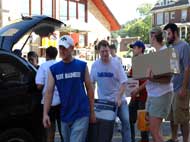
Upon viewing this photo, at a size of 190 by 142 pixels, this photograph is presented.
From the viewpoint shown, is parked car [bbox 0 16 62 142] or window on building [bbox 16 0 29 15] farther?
window on building [bbox 16 0 29 15]

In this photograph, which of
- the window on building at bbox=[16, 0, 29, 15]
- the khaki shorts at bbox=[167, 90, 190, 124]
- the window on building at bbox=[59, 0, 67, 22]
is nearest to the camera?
the khaki shorts at bbox=[167, 90, 190, 124]

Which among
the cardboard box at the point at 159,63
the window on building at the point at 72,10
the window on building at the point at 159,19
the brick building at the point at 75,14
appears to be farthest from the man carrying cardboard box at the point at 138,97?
the window on building at the point at 159,19

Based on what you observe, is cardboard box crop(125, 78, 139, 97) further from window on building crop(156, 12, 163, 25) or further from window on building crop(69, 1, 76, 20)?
window on building crop(156, 12, 163, 25)

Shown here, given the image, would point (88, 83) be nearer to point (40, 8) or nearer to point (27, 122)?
point (27, 122)

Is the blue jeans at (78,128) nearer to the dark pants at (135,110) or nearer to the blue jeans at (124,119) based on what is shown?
the blue jeans at (124,119)

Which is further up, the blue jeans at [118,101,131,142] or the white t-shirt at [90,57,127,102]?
the white t-shirt at [90,57,127,102]

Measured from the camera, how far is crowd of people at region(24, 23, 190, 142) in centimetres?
509

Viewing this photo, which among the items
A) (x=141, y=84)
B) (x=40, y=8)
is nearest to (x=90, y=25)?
(x=40, y=8)

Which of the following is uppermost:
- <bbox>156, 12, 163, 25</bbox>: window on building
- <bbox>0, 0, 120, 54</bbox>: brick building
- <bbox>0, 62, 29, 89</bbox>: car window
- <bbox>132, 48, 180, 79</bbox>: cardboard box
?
<bbox>156, 12, 163, 25</bbox>: window on building

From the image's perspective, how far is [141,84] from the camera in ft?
23.7

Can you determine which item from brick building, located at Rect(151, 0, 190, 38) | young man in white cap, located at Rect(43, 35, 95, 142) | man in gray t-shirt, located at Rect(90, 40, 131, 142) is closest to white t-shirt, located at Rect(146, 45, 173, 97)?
man in gray t-shirt, located at Rect(90, 40, 131, 142)

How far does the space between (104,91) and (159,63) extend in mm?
1150

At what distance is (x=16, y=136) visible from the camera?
597 cm

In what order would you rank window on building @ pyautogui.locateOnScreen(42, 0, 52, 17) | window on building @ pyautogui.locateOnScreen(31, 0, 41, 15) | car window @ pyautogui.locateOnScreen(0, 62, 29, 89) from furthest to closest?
window on building @ pyautogui.locateOnScreen(42, 0, 52, 17) → window on building @ pyautogui.locateOnScreen(31, 0, 41, 15) → car window @ pyautogui.locateOnScreen(0, 62, 29, 89)
